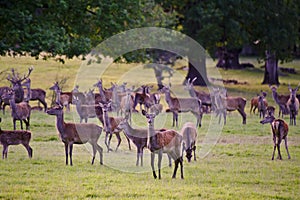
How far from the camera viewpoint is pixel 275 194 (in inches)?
461

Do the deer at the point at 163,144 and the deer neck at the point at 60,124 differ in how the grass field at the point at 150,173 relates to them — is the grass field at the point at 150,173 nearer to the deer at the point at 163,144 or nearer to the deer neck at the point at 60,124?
the deer at the point at 163,144

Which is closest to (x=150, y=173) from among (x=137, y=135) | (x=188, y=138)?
(x=137, y=135)

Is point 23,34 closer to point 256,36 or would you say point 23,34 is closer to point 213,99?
point 213,99

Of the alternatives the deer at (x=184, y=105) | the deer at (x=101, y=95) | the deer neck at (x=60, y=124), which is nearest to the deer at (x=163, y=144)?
the deer neck at (x=60, y=124)

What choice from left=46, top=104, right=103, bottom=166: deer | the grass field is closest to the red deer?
the grass field

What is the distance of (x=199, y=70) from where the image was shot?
3772 centimetres

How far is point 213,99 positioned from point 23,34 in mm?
7887

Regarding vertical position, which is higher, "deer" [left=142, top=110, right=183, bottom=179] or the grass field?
"deer" [left=142, top=110, right=183, bottom=179]

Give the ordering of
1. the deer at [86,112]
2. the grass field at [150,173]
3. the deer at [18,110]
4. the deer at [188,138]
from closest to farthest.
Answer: the grass field at [150,173] → the deer at [188,138] → the deer at [18,110] → the deer at [86,112]

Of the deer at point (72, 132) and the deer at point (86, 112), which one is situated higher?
the deer at point (86, 112)

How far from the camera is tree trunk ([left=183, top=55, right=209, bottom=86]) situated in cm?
3722

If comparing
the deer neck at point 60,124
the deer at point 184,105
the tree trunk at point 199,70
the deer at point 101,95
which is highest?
the tree trunk at point 199,70

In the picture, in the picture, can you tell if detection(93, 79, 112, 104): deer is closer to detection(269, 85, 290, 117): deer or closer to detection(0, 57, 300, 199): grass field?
detection(0, 57, 300, 199): grass field

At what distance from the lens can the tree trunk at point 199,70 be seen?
122ft
